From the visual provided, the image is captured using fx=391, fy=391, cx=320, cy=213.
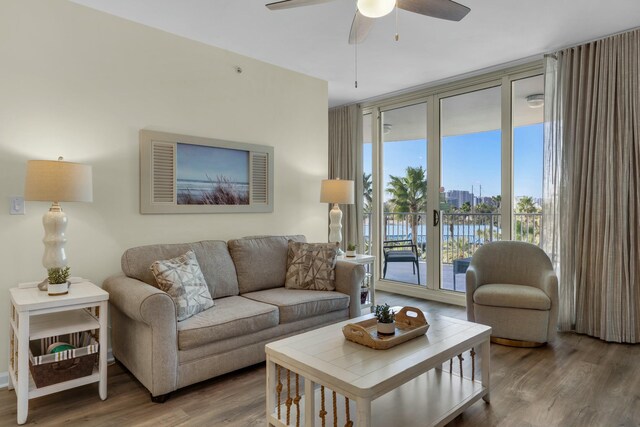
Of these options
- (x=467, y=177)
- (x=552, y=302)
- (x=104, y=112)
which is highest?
(x=104, y=112)

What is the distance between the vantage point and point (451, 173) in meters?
4.71

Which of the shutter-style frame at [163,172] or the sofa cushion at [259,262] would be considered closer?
the shutter-style frame at [163,172]

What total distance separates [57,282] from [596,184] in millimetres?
4198

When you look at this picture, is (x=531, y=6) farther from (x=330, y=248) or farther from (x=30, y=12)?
(x=30, y=12)

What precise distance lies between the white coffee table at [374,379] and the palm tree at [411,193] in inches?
108

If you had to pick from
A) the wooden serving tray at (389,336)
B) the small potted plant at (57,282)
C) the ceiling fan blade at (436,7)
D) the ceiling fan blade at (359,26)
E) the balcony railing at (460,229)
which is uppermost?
the ceiling fan blade at (359,26)

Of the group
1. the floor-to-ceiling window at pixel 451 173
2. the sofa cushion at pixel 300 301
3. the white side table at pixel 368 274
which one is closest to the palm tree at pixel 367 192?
the floor-to-ceiling window at pixel 451 173

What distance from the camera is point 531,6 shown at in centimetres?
286

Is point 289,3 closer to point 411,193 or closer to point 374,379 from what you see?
point 374,379

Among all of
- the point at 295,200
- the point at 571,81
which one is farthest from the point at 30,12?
the point at 571,81

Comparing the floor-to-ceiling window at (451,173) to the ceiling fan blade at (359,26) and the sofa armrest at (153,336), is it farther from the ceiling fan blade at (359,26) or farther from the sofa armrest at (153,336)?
the sofa armrest at (153,336)

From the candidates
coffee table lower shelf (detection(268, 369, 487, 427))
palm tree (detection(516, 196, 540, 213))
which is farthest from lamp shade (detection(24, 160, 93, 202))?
palm tree (detection(516, 196, 540, 213))

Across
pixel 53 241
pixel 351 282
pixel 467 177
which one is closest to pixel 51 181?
pixel 53 241

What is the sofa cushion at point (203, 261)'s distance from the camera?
9.29ft
